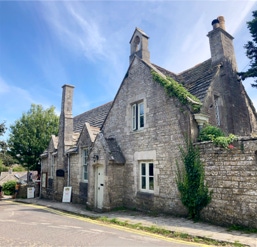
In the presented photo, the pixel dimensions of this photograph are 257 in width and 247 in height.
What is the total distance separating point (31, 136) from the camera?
78.2ft

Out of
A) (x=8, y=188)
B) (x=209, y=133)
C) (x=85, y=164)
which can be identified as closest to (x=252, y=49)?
(x=209, y=133)

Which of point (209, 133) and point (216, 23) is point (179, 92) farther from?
point (216, 23)

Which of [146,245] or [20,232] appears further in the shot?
[20,232]

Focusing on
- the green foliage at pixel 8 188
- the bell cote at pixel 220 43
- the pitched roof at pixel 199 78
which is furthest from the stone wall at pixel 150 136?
the green foliage at pixel 8 188

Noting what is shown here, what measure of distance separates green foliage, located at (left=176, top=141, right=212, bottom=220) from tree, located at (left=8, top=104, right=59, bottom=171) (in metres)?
18.9

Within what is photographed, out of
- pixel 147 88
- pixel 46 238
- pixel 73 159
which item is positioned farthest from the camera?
pixel 73 159

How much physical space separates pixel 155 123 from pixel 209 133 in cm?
286

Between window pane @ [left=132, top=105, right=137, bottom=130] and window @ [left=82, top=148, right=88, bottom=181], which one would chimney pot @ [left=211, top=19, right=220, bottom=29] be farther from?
window @ [left=82, top=148, right=88, bottom=181]

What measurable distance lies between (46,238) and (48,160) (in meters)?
14.1

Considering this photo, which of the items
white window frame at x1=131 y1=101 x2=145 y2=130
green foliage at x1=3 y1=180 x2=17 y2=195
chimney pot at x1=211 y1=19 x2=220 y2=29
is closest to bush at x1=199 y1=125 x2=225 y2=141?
white window frame at x1=131 y1=101 x2=145 y2=130

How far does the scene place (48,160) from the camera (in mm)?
19734

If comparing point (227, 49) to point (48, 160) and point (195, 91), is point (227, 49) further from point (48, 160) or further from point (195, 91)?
point (48, 160)

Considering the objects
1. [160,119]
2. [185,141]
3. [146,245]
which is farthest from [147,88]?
[146,245]

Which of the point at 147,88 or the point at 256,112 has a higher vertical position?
the point at 147,88
